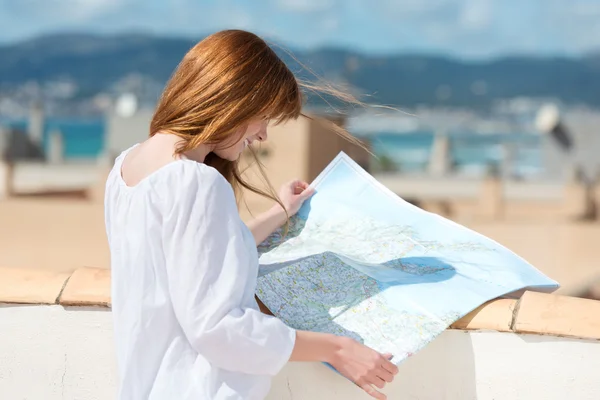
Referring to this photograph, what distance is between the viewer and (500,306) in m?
1.81

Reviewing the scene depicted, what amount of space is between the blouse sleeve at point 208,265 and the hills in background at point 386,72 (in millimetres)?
101879

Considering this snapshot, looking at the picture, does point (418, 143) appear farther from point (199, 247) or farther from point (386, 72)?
point (199, 247)

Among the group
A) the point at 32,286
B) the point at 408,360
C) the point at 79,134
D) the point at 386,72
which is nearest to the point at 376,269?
the point at 408,360

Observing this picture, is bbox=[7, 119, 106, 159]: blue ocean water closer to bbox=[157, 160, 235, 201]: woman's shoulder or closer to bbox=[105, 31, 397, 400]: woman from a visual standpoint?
bbox=[105, 31, 397, 400]: woman

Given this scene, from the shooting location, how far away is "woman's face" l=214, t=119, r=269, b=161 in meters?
1.55

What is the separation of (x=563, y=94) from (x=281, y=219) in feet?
372

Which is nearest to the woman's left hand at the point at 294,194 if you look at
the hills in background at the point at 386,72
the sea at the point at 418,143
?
the sea at the point at 418,143

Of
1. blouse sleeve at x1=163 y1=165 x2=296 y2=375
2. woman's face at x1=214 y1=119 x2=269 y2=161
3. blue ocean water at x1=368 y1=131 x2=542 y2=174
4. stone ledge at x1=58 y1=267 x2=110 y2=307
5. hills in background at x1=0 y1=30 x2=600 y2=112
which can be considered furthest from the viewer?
hills in background at x1=0 y1=30 x2=600 y2=112

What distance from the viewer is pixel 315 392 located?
1.86 meters

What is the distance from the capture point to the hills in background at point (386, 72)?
106 metres

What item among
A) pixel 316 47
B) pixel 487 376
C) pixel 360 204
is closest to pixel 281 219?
pixel 360 204

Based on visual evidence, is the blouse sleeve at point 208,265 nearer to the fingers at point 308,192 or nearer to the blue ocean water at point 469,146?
the fingers at point 308,192

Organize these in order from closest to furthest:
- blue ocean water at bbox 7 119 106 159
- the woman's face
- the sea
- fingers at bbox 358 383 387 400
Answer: the woman's face < fingers at bbox 358 383 387 400 < the sea < blue ocean water at bbox 7 119 106 159

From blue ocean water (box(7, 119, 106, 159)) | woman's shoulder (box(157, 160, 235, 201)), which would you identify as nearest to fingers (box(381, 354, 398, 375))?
woman's shoulder (box(157, 160, 235, 201))
